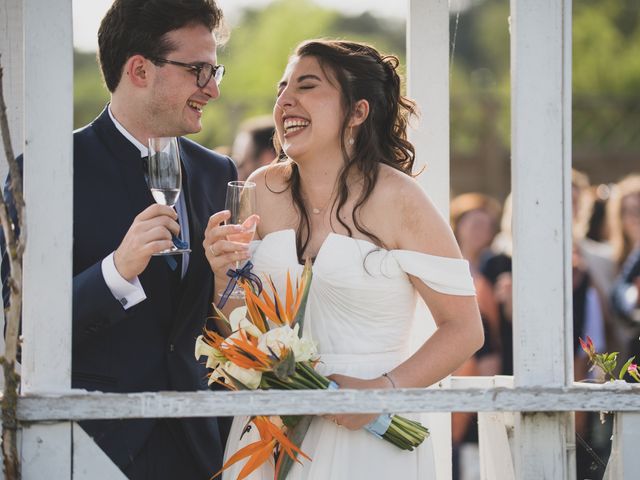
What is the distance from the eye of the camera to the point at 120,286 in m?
3.49

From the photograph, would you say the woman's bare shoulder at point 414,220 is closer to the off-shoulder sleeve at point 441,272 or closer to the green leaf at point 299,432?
the off-shoulder sleeve at point 441,272

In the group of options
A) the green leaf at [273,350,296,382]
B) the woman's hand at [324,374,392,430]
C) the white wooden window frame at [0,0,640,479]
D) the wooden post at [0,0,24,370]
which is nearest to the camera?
the white wooden window frame at [0,0,640,479]

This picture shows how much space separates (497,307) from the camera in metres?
7.95

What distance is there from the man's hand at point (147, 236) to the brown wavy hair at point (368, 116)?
1.98 feet

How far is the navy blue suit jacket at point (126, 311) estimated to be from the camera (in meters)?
3.67

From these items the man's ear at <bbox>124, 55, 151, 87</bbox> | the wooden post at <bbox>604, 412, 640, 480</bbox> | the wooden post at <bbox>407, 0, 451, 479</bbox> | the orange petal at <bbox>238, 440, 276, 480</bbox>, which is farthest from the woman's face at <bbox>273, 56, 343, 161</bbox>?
the wooden post at <bbox>604, 412, 640, 480</bbox>

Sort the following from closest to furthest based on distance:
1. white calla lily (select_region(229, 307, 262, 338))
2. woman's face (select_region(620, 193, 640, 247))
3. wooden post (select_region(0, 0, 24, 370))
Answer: white calla lily (select_region(229, 307, 262, 338)), wooden post (select_region(0, 0, 24, 370)), woman's face (select_region(620, 193, 640, 247))

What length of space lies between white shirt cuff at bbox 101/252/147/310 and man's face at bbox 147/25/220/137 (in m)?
0.73

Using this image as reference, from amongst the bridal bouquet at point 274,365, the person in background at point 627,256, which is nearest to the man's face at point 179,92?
the bridal bouquet at point 274,365

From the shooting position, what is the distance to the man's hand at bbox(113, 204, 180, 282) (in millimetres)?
3334

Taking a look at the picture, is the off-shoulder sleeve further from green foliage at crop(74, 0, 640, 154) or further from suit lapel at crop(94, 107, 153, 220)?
green foliage at crop(74, 0, 640, 154)

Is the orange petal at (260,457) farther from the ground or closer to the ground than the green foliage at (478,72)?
closer to the ground

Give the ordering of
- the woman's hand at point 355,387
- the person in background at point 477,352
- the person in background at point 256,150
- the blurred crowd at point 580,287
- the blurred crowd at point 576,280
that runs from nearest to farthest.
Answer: the woman's hand at point 355,387 → the person in background at point 256,150 → the blurred crowd at point 576,280 → the blurred crowd at point 580,287 → the person in background at point 477,352

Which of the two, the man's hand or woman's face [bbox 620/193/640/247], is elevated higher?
woman's face [bbox 620/193/640/247]
